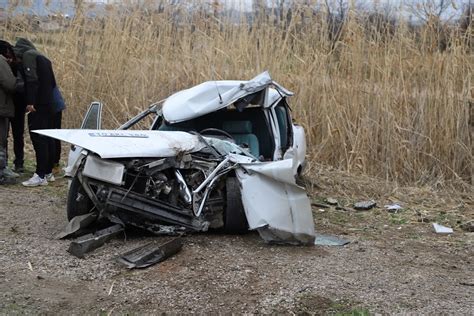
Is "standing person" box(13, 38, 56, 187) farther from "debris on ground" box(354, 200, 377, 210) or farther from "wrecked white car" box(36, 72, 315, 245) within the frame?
"debris on ground" box(354, 200, 377, 210)

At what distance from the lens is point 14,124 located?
8.36 m

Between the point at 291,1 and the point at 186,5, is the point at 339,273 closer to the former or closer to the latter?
the point at 291,1

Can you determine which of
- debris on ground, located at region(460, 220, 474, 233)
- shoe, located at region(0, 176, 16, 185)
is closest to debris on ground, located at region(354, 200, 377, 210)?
debris on ground, located at region(460, 220, 474, 233)

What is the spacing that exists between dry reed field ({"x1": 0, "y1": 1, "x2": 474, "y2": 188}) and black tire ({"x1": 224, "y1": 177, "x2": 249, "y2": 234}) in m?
3.80

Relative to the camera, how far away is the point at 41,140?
7.60 meters

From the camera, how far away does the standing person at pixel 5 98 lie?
24.9 feet

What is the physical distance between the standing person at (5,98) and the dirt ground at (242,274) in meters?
1.11

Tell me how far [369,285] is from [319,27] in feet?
20.1

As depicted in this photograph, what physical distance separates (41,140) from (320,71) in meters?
4.39

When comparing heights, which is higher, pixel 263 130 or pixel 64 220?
pixel 263 130

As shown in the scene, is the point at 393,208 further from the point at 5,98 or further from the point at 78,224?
the point at 5,98

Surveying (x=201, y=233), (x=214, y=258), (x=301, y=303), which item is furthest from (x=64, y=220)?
(x=301, y=303)

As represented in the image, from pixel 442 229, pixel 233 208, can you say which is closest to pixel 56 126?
pixel 233 208

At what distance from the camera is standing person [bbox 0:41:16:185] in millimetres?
7598
